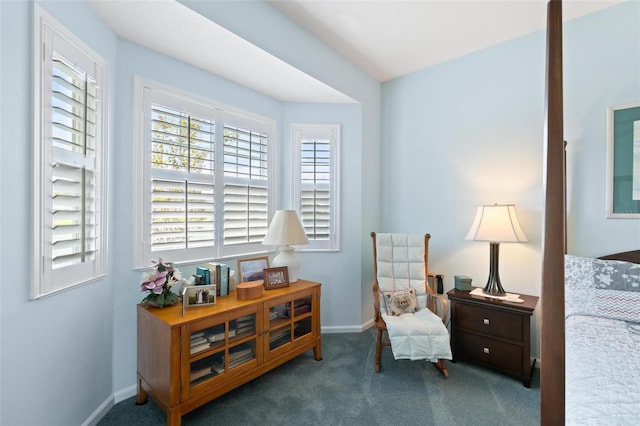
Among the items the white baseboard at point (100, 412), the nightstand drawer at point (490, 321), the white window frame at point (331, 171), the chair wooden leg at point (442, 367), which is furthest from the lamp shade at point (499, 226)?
the white baseboard at point (100, 412)

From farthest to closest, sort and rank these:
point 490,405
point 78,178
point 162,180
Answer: point 162,180
point 490,405
point 78,178

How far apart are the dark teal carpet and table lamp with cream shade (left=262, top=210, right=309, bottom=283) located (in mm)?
861

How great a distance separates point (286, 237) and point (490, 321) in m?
1.82

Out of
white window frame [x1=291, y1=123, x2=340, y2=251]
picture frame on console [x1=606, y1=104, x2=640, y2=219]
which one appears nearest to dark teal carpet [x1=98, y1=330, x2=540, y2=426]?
white window frame [x1=291, y1=123, x2=340, y2=251]

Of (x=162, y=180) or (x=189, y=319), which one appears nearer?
(x=189, y=319)

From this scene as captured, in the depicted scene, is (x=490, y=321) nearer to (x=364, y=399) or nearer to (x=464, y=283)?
(x=464, y=283)

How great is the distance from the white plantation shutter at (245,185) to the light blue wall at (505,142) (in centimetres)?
146

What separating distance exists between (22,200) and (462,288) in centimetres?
304

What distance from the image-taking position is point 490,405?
1969 millimetres

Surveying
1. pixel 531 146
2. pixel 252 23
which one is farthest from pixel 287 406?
pixel 531 146

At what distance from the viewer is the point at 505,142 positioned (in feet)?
8.79

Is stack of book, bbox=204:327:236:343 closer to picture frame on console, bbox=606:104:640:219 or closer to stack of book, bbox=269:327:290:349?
stack of book, bbox=269:327:290:349

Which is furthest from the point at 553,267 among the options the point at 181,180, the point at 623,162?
the point at 181,180

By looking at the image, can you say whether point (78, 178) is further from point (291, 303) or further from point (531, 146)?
point (531, 146)
